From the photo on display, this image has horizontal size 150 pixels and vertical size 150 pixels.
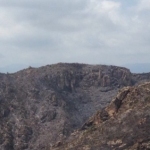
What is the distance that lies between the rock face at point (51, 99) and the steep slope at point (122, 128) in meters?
23.3

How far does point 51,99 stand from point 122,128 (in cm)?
4533

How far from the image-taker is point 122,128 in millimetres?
21891

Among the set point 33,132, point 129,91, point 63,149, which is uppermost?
point 129,91

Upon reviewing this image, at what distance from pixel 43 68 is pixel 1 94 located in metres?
16.7

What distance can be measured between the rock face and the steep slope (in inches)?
917

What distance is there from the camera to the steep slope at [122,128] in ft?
68.0

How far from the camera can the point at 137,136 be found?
20.8m

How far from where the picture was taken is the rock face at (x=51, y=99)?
184ft

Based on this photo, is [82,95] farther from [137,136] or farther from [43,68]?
[137,136]

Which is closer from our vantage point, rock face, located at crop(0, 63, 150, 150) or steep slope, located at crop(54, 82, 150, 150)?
steep slope, located at crop(54, 82, 150, 150)

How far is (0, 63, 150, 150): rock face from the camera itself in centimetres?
5606

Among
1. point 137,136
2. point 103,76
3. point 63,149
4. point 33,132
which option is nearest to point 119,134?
point 137,136

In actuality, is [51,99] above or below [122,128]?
below

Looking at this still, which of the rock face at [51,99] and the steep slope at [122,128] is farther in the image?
the rock face at [51,99]
